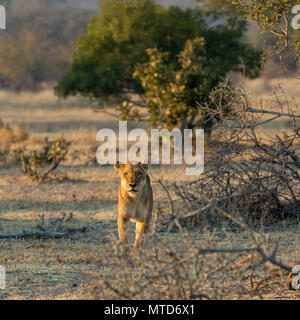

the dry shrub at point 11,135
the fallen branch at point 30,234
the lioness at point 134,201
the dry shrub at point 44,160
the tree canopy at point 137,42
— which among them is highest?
the tree canopy at point 137,42

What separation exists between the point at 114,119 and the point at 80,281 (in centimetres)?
1745

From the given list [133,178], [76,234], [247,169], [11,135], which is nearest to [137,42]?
[11,135]

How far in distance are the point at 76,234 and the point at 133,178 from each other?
1553 millimetres

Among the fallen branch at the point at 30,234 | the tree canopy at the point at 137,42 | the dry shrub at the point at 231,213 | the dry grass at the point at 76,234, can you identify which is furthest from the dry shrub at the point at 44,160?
the fallen branch at the point at 30,234

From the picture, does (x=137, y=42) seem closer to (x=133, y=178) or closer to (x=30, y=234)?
(x=30, y=234)

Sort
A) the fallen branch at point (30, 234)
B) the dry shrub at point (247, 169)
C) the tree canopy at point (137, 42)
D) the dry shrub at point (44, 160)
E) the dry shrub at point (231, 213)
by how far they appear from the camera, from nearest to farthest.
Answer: the dry shrub at point (231, 213) < the dry shrub at point (247, 169) < the fallen branch at point (30, 234) < the dry shrub at point (44, 160) < the tree canopy at point (137, 42)

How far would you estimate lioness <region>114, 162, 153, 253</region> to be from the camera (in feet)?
24.6

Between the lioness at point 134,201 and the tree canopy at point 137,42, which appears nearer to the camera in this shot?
the lioness at point 134,201

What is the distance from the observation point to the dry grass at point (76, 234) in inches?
237

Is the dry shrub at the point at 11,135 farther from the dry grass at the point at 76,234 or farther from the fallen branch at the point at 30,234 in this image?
the fallen branch at the point at 30,234

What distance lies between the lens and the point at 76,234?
862cm

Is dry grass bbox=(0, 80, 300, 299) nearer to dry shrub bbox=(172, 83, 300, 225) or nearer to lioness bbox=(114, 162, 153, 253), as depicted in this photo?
dry shrub bbox=(172, 83, 300, 225)
